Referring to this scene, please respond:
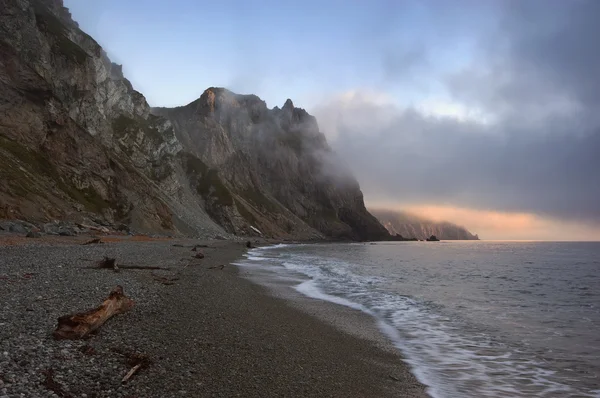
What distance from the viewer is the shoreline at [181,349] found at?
273 inches

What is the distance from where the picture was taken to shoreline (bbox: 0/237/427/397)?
6.93 meters

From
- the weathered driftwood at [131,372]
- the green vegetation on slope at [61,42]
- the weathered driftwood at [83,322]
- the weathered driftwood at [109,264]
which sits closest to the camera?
the weathered driftwood at [131,372]

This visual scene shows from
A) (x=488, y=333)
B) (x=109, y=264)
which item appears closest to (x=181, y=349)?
(x=488, y=333)

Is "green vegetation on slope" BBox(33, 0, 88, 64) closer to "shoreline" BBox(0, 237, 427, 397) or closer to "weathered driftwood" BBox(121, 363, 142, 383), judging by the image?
"shoreline" BBox(0, 237, 427, 397)

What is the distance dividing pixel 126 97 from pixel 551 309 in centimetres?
13639

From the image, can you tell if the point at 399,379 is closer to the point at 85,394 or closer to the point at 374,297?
the point at 85,394

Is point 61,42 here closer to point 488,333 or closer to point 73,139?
point 73,139

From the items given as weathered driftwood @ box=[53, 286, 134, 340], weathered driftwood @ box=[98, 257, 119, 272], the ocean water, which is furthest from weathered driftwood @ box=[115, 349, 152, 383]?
weathered driftwood @ box=[98, 257, 119, 272]

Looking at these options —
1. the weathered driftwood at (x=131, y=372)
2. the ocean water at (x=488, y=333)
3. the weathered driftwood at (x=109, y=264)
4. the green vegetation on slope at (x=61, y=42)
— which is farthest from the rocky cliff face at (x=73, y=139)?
the weathered driftwood at (x=131, y=372)

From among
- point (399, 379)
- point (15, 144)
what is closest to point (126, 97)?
point (15, 144)

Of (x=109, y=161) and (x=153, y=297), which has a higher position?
(x=109, y=161)

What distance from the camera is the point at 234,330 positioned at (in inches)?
462

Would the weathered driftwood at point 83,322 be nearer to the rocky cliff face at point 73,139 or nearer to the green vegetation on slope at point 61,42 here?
the rocky cliff face at point 73,139

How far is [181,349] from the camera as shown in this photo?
→ 9.10 meters
